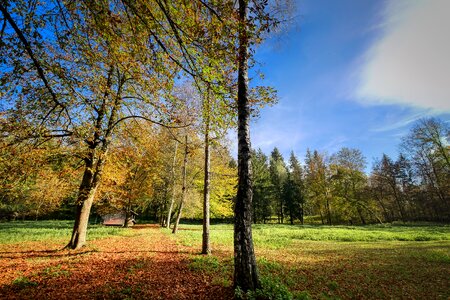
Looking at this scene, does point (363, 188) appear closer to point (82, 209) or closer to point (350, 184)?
point (350, 184)

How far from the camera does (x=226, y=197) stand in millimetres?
29109

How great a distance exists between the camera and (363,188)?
40438mm

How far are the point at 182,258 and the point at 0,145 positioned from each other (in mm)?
7461

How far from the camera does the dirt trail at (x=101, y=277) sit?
5365 millimetres

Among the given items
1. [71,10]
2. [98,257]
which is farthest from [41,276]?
[71,10]

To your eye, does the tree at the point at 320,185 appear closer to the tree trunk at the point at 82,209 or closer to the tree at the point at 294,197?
the tree at the point at 294,197

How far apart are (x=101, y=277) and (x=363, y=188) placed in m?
44.6

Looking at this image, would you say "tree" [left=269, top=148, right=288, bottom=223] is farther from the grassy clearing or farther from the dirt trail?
the dirt trail

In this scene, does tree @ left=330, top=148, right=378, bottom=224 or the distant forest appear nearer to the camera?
the distant forest

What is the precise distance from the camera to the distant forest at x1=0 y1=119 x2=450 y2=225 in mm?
9477

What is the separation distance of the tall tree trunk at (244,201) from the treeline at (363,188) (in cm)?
3896

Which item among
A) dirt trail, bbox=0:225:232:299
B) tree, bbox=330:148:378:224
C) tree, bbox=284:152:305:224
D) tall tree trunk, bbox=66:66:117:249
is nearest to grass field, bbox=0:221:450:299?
dirt trail, bbox=0:225:232:299

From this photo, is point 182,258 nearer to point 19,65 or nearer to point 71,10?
point 19,65

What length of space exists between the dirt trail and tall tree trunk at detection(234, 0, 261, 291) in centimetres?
68
